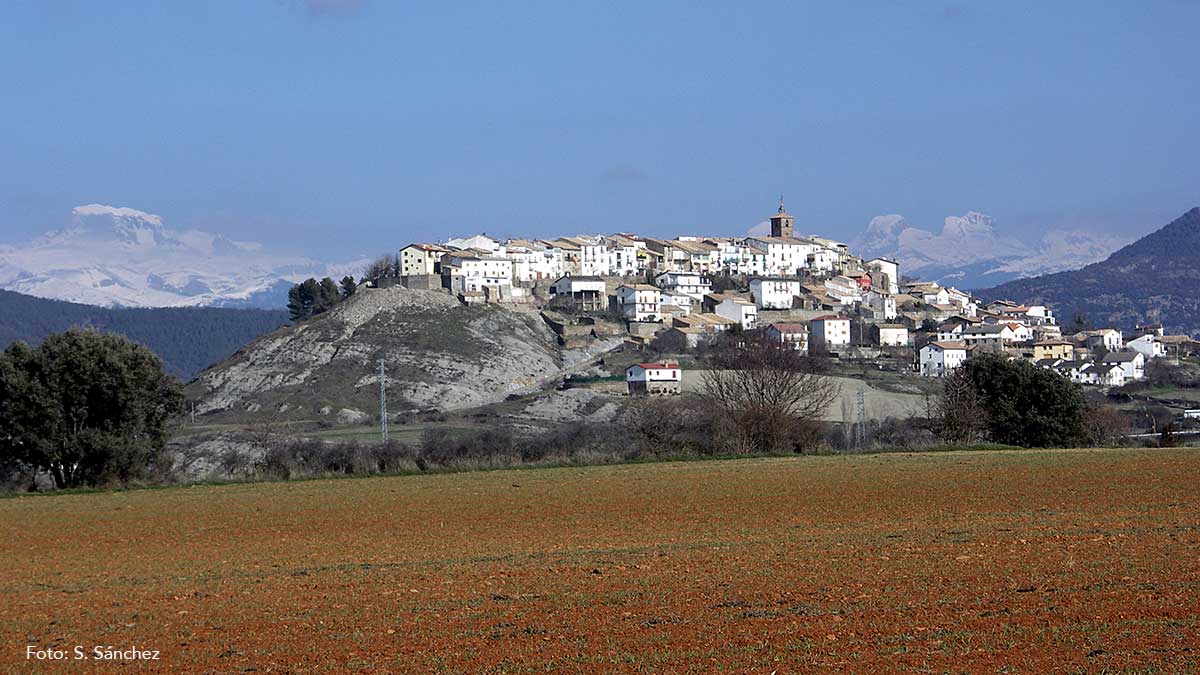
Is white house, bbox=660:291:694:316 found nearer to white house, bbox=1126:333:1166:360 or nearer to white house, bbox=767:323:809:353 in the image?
white house, bbox=767:323:809:353

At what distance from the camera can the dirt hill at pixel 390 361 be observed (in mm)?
97375

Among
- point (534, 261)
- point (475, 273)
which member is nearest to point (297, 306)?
point (475, 273)

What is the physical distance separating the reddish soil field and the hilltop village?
74167mm

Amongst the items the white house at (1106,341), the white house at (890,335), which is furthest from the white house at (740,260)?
the white house at (1106,341)

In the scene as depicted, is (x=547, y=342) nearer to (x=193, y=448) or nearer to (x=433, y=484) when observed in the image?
(x=193, y=448)

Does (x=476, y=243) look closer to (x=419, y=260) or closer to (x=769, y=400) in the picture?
(x=419, y=260)

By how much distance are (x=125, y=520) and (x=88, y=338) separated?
16.1 m

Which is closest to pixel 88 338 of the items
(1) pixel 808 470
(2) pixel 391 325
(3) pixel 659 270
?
(1) pixel 808 470

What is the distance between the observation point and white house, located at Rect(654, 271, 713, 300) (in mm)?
A: 136762

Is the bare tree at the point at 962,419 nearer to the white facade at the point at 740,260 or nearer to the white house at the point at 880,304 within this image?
the white house at the point at 880,304

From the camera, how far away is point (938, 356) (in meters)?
117

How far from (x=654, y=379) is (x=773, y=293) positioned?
44.6m

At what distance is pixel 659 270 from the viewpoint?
15075cm

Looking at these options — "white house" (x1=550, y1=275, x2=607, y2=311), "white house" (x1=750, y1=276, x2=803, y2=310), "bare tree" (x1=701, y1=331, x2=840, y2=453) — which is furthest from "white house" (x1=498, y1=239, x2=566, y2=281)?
"bare tree" (x1=701, y1=331, x2=840, y2=453)
